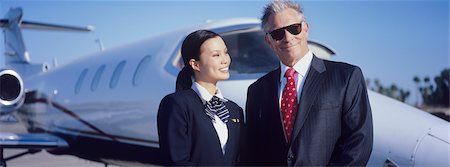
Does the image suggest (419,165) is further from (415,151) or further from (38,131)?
(38,131)

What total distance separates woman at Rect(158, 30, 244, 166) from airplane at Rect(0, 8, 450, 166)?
1.29 metres

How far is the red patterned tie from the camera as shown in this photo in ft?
8.41

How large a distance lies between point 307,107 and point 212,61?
0.50 metres

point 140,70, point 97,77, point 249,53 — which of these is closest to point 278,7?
point 249,53

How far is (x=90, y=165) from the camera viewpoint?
11.8m

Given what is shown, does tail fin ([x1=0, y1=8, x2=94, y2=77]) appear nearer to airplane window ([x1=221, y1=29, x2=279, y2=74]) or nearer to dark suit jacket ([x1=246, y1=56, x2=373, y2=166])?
airplane window ([x1=221, y1=29, x2=279, y2=74])

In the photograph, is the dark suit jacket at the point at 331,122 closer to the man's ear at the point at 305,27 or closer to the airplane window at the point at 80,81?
the man's ear at the point at 305,27

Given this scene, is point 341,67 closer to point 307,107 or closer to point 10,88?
point 307,107

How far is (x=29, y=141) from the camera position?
29.2ft

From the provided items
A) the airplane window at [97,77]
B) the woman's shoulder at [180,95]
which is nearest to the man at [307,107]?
the woman's shoulder at [180,95]

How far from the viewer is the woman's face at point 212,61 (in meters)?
2.56

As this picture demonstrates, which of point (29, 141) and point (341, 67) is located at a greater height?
point (341, 67)

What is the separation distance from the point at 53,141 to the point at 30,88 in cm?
434

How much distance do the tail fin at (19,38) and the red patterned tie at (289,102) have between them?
12.2m
